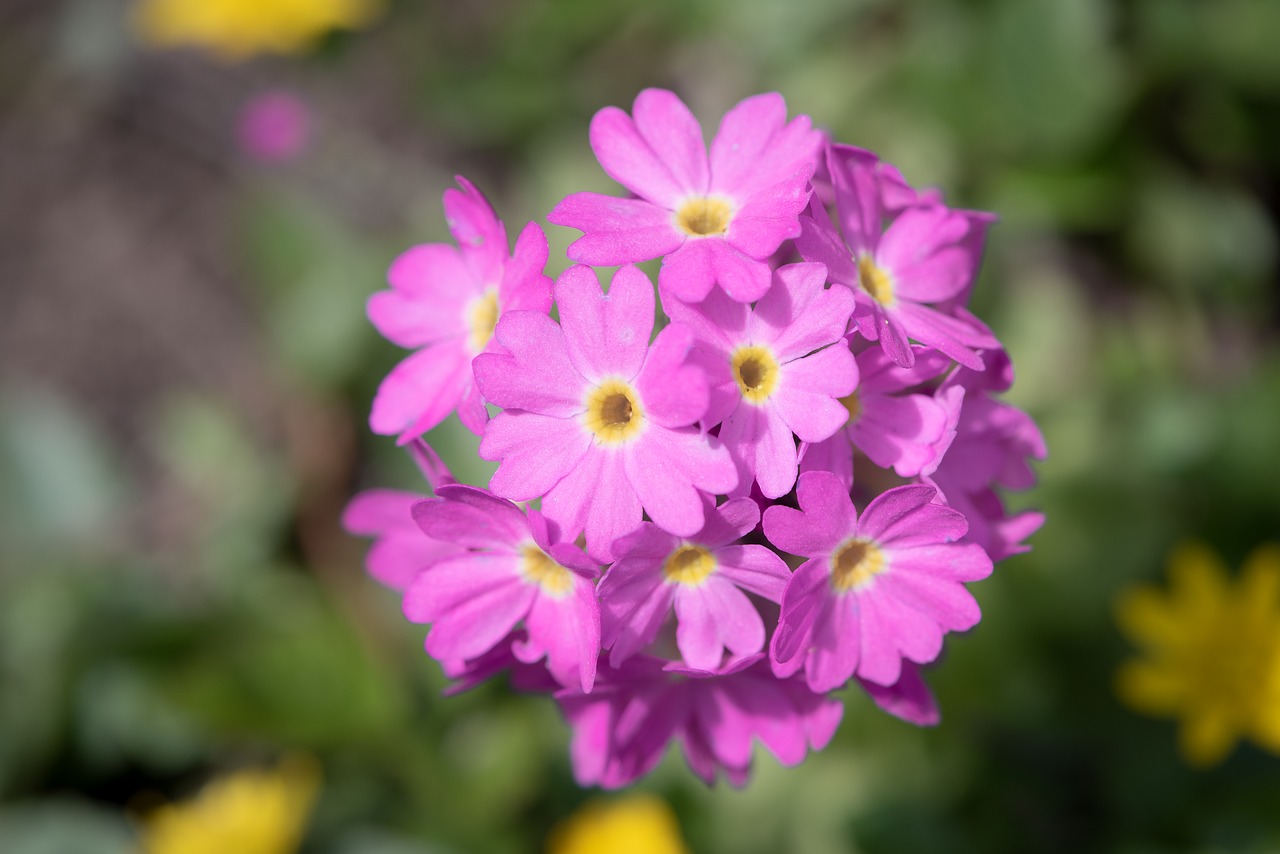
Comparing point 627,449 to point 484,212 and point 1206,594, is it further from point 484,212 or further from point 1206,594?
point 1206,594

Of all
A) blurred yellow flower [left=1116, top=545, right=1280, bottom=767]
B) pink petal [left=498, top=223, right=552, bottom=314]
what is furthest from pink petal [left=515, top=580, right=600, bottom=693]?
blurred yellow flower [left=1116, top=545, right=1280, bottom=767]

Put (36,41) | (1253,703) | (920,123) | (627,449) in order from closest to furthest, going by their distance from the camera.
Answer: (627,449)
(1253,703)
(920,123)
(36,41)

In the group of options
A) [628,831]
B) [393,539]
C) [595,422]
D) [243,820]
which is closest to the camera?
[595,422]

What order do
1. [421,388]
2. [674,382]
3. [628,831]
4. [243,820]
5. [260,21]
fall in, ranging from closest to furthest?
[674,382] → [421,388] → [628,831] → [243,820] → [260,21]

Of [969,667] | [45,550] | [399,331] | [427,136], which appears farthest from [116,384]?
[969,667]

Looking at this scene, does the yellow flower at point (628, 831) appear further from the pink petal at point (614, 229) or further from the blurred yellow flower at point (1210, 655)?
the pink petal at point (614, 229)

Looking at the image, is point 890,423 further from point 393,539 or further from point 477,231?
point 393,539

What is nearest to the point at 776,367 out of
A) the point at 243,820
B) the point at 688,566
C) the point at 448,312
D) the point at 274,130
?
the point at 688,566
